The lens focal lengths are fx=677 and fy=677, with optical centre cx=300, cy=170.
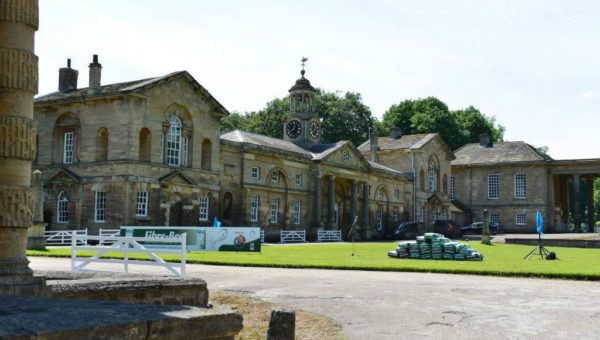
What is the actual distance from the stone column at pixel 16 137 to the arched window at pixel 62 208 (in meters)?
32.2

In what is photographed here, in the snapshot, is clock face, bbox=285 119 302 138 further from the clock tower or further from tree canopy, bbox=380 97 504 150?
tree canopy, bbox=380 97 504 150

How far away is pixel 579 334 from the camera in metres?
9.34

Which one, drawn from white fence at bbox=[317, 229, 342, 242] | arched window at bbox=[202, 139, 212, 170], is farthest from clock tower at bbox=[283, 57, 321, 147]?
arched window at bbox=[202, 139, 212, 170]

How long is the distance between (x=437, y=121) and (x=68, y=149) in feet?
184

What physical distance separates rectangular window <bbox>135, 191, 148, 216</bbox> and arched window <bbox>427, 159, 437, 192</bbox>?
39784 millimetres

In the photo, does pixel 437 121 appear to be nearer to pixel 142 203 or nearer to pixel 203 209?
pixel 203 209

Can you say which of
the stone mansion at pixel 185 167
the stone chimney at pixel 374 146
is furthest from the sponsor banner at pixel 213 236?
the stone chimney at pixel 374 146

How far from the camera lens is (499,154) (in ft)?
253

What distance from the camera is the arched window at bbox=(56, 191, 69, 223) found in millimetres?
39250

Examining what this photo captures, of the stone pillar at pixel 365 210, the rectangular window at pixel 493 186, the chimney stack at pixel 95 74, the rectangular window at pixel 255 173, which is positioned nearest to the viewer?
the chimney stack at pixel 95 74

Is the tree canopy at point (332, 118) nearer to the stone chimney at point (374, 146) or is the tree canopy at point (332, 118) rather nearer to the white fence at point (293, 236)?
the stone chimney at point (374, 146)

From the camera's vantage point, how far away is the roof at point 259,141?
48375 millimetres

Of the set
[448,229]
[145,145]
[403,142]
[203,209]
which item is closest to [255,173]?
[203,209]

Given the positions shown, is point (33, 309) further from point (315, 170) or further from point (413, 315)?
point (315, 170)
